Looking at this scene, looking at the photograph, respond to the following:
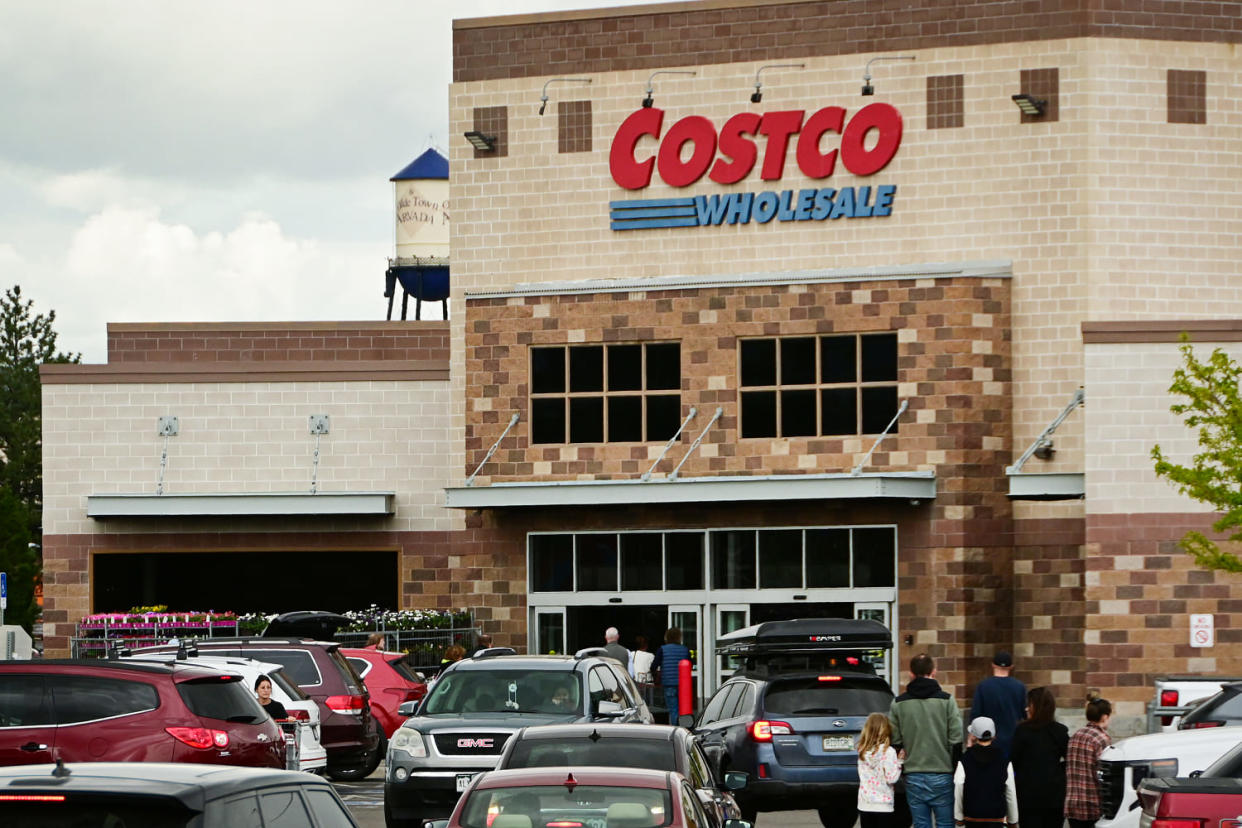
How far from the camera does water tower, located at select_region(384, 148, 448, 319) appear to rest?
4844cm

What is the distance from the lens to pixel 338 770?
23250 mm

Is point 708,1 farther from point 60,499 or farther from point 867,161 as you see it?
point 60,499

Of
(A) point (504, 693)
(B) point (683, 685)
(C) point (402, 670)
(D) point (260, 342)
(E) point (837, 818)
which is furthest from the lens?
(D) point (260, 342)

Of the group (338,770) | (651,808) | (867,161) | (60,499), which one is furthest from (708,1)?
(651,808)

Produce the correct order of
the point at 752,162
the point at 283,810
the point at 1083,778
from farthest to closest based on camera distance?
the point at 752,162 < the point at 1083,778 < the point at 283,810

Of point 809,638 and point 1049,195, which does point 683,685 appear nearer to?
point 809,638

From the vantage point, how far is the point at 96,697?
1514 centimetres

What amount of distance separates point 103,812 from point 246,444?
3073 centimetres

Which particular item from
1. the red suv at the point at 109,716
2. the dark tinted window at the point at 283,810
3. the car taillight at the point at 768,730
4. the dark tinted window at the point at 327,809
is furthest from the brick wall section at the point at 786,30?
the dark tinted window at the point at 283,810

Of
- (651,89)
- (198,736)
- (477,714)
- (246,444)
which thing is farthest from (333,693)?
(651,89)

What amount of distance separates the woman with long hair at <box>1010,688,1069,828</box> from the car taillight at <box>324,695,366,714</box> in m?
9.51

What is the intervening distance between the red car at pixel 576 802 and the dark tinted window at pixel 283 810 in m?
2.07

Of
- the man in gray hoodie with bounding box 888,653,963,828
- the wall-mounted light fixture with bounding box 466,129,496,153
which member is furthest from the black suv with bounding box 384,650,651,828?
the wall-mounted light fixture with bounding box 466,129,496,153

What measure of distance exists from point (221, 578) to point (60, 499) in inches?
345
